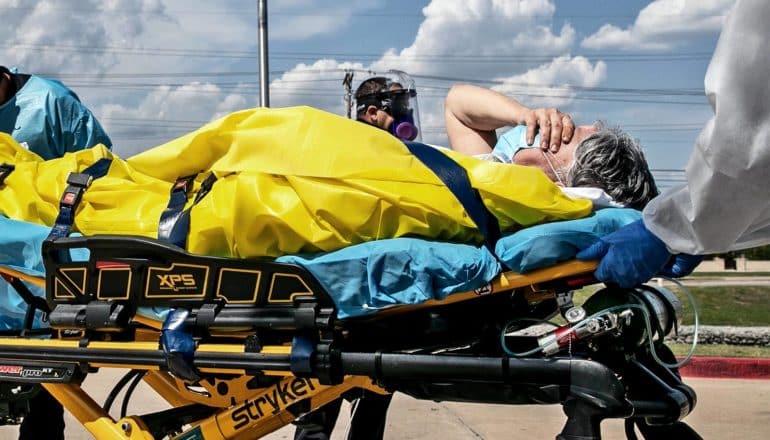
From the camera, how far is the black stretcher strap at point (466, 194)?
242cm

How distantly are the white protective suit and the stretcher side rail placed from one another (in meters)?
0.93

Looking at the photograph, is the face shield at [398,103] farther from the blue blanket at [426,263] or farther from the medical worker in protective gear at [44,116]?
the blue blanket at [426,263]

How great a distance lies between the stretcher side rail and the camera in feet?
7.98

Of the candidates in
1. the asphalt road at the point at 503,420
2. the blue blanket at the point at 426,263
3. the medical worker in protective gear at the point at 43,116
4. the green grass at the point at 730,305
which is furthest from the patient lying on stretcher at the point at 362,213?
the green grass at the point at 730,305

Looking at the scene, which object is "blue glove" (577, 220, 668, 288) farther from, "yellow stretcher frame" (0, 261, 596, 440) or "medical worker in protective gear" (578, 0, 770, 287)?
"yellow stretcher frame" (0, 261, 596, 440)

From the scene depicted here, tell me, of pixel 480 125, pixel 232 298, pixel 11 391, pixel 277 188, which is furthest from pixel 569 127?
pixel 11 391

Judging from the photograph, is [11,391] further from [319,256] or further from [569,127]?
[569,127]

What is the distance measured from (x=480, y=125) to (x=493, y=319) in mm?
1048

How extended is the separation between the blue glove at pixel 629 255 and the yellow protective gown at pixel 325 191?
19cm

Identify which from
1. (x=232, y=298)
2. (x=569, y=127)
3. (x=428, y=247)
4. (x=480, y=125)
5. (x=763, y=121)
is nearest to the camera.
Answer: (x=763, y=121)

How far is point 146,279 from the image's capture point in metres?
2.59

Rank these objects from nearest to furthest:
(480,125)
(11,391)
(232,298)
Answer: (232,298) → (11,391) → (480,125)

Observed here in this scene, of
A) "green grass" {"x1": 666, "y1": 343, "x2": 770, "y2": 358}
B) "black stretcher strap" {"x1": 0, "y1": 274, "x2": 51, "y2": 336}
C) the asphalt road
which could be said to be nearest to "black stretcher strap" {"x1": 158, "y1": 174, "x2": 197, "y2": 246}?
"black stretcher strap" {"x1": 0, "y1": 274, "x2": 51, "y2": 336}

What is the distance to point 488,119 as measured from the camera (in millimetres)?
3363
